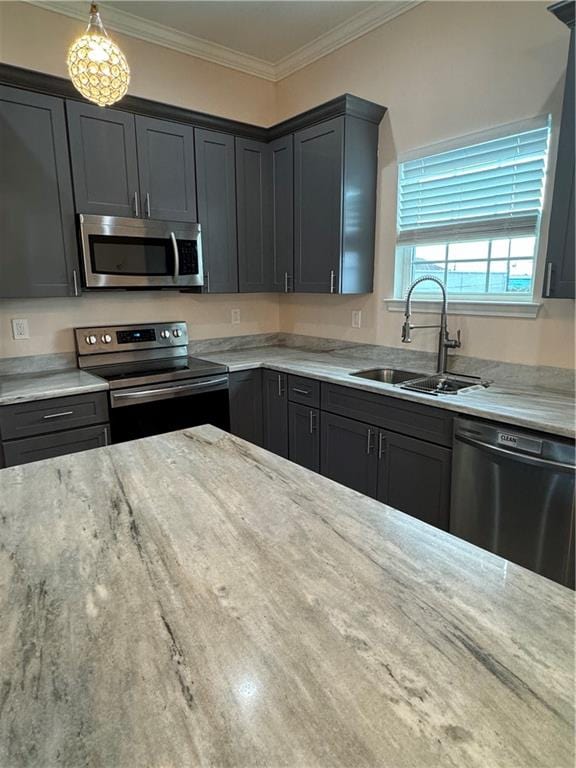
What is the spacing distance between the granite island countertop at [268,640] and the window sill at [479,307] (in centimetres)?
169

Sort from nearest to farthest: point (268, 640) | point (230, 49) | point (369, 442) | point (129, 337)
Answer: point (268, 640), point (369, 442), point (129, 337), point (230, 49)

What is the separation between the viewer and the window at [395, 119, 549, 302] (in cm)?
224

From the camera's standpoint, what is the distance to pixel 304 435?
288 centimetres

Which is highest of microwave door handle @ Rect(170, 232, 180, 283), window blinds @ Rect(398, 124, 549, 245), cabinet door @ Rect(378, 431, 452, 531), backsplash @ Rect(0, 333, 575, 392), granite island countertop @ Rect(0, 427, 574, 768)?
window blinds @ Rect(398, 124, 549, 245)

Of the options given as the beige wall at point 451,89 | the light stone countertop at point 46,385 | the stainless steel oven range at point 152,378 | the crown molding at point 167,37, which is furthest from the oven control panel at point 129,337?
the crown molding at point 167,37

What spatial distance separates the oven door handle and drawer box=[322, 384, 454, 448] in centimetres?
71

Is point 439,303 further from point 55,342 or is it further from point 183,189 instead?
point 55,342

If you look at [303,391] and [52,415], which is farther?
[303,391]

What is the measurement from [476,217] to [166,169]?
73.1 inches

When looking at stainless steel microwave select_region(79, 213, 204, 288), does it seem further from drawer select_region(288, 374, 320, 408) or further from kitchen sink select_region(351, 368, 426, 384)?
kitchen sink select_region(351, 368, 426, 384)

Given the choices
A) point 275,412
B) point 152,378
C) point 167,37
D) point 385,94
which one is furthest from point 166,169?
point 275,412

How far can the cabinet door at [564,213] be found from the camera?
70.9 inches

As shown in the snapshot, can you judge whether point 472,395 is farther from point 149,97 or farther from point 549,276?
point 149,97

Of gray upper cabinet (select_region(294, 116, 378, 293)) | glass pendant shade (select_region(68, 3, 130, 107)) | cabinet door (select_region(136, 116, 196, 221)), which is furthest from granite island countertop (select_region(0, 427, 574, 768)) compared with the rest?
cabinet door (select_region(136, 116, 196, 221))
